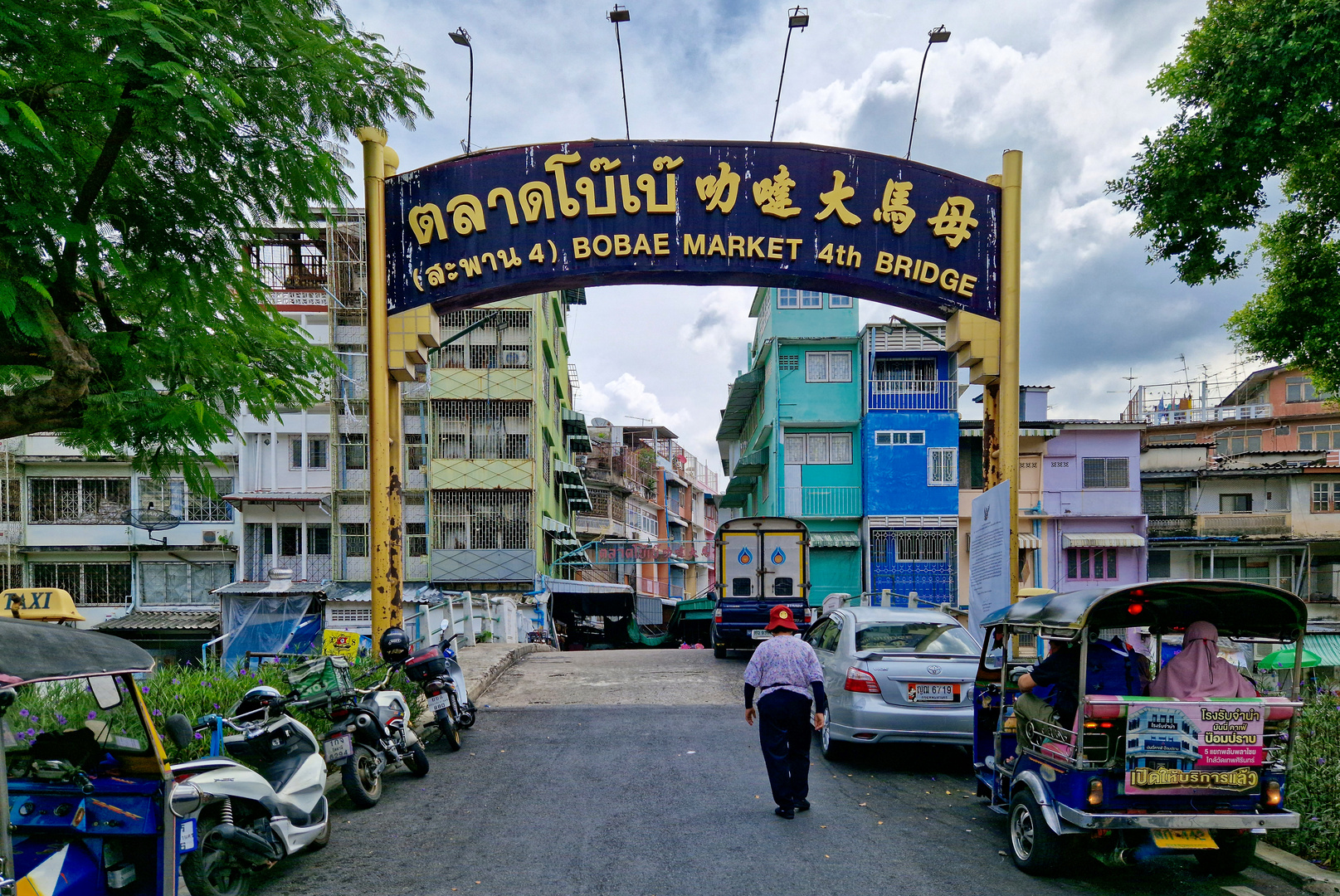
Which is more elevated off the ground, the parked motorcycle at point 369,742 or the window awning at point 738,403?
the window awning at point 738,403

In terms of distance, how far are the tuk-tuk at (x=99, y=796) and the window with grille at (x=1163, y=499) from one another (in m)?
41.3

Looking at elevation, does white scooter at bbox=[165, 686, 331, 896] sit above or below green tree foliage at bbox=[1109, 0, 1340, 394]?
below

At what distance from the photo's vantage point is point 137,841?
4.84m

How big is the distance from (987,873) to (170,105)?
7325mm

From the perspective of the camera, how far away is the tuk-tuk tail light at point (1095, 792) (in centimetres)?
550

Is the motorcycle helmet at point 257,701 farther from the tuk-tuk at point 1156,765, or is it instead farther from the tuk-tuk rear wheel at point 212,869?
the tuk-tuk at point 1156,765

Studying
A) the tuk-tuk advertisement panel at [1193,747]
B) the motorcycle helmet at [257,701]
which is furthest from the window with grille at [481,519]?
the tuk-tuk advertisement panel at [1193,747]

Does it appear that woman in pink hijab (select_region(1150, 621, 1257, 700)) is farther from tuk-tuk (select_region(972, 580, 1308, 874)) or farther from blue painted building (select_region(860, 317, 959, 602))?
blue painted building (select_region(860, 317, 959, 602))

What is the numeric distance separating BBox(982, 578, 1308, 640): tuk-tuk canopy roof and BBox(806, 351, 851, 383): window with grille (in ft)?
95.8

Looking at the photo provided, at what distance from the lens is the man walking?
727 centimetres

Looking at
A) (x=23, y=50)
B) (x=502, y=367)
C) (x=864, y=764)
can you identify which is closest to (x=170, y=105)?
(x=23, y=50)

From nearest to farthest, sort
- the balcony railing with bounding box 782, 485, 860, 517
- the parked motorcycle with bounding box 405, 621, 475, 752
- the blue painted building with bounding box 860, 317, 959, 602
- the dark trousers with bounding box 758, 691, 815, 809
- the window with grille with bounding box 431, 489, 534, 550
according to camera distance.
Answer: the dark trousers with bounding box 758, 691, 815, 809 → the parked motorcycle with bounding box 405, 621, 475, 752 → the blue painted building with bounding box 860, 317, 959, 602 → the window with grille with bounding box 431, 489, 534, 550 → the balcony railing with bounding box 782, 485, 860, 517

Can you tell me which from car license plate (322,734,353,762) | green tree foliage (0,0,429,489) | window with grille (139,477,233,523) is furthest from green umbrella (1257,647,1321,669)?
window with grille (139,477,233,523)

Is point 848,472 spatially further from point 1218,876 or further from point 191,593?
point 1218,876
